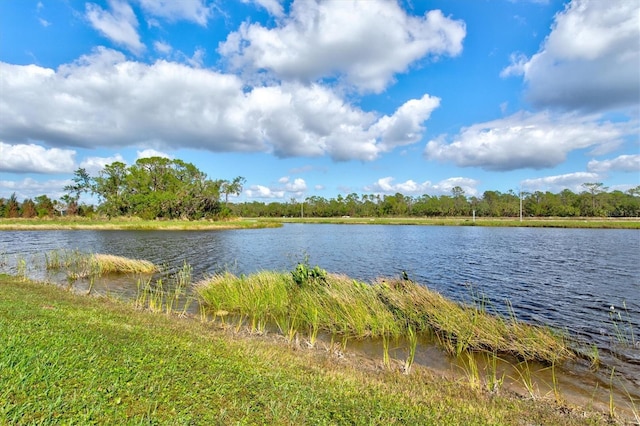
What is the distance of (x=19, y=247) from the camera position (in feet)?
99.6

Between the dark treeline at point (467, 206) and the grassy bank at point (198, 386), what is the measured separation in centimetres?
12208

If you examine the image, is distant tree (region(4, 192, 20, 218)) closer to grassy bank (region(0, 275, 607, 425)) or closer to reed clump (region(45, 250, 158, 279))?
reed clump (region(45, 250, 158, 279))

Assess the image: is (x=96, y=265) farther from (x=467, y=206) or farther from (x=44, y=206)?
(x=467, y=206)

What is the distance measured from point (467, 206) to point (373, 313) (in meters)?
127

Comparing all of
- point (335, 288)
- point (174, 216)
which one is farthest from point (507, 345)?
point (174, 216)

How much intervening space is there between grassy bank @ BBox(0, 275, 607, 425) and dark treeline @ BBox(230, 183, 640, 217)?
4806 inches

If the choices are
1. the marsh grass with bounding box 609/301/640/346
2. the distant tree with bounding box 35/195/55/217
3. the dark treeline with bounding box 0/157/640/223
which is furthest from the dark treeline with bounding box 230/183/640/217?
the marsh grass with bounding box 609/301/640/346

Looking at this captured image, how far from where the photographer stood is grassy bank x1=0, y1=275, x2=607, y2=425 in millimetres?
3961

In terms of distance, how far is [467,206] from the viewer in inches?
4970

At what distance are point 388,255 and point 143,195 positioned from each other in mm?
65491

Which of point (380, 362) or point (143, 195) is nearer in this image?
point (380, 362)

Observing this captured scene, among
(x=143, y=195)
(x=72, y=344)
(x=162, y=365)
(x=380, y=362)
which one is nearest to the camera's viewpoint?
(x=162, y=365)

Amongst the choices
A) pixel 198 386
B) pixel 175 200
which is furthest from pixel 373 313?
pixel 175 200

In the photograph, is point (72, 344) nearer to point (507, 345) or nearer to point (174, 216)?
point (507, 345)
